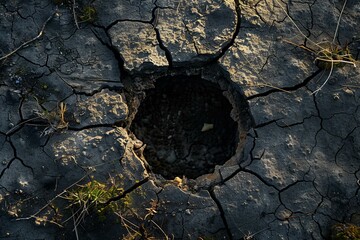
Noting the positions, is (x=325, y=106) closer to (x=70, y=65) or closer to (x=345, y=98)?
(x=345, y=98)

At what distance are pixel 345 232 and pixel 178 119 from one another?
1.67 m

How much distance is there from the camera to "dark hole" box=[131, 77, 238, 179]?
4145mm

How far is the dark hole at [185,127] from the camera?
4145 mm

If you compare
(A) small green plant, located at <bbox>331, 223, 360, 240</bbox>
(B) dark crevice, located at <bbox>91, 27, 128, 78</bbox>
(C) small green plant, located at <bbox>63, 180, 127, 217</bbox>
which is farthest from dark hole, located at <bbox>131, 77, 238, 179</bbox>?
(A) small green plant, located at <bbox>331, 223, 360, 240</bbox>

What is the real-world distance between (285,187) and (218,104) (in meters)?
0.95

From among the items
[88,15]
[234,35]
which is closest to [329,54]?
[234,35]

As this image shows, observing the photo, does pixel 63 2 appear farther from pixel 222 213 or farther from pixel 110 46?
pixel 222 213

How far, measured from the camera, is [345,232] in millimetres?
3645

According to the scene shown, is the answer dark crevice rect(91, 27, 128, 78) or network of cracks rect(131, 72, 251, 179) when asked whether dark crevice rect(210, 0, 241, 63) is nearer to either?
network of cracks rect(131, 72, 251, 179)

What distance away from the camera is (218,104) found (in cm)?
426

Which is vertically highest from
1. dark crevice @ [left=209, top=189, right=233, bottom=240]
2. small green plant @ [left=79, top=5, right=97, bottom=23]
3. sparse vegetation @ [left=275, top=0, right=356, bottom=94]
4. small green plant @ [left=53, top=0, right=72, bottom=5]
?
small green plant @ [left=53, top=0, right=72, bottom=5]

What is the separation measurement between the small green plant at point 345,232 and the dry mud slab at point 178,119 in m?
0.08

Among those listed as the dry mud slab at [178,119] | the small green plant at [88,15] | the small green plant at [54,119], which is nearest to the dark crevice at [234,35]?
the dry mud slab at [178,119]

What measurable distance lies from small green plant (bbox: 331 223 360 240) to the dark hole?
3.37 feet
